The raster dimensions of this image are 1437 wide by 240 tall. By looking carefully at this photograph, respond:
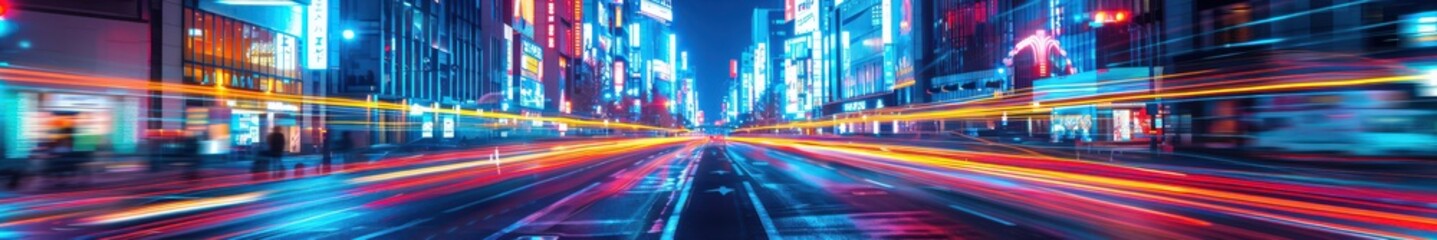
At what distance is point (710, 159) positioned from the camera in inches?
1809

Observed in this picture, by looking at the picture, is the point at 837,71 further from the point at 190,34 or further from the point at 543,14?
the point at 190,34

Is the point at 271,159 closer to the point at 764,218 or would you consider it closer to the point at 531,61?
the point at 764,218

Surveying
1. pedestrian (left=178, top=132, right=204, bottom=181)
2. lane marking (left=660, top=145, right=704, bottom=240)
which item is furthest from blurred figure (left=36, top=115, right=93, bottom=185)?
lane marking (left=660, top=145, right=704, bottom=240)

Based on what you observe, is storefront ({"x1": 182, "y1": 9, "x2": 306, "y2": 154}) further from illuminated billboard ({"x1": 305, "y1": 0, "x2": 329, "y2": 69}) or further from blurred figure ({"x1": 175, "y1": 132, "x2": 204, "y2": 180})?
blurred figure ({"x1": 175, "y1": 132, "x2": 204, "y2": 180})

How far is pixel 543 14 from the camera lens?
11081 cm

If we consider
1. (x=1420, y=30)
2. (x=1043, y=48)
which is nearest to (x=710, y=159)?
(x=1420, y=30)

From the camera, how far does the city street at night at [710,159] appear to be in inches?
570

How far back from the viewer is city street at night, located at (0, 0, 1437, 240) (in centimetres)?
1448

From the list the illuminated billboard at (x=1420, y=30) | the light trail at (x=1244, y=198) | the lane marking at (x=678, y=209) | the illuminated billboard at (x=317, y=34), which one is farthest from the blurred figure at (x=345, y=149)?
the illuminated billboard at (x=1420, y=30)

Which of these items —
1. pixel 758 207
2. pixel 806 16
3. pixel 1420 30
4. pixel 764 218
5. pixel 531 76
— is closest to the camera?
pixel 764 218

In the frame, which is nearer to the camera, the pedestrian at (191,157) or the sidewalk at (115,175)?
the sidewalk at (115,175)

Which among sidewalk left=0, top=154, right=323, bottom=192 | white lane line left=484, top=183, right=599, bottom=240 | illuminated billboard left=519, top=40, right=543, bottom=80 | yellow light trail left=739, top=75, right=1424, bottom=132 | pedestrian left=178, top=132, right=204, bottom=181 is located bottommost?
white lane line left=484, top=183, right=599, bottom=240

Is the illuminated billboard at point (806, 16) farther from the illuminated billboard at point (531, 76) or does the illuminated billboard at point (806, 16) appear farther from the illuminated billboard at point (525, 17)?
the illuminated billboard at point (525, 17)

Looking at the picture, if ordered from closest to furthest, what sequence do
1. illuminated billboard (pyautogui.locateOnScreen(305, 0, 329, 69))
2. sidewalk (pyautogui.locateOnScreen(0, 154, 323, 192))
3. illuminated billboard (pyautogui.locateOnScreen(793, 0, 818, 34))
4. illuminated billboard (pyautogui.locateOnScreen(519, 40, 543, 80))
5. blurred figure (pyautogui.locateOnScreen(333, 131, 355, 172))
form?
sidewalk (pyautogui.locateOnScreen(0, 154, 323, 192)) → blurred figure (pyautogui.locateOnScreen(333, 131, 355, 172)) → illuminated billboard (pyautogui.locateOnScreen(305, 0, 329, 69)) → illuminated billboard (pyautogui.locateOnScreen(519, 40, 543, 80)) → illuminated billboard (pyautogui.locateOnScreen(793, 0, 818, 34))
